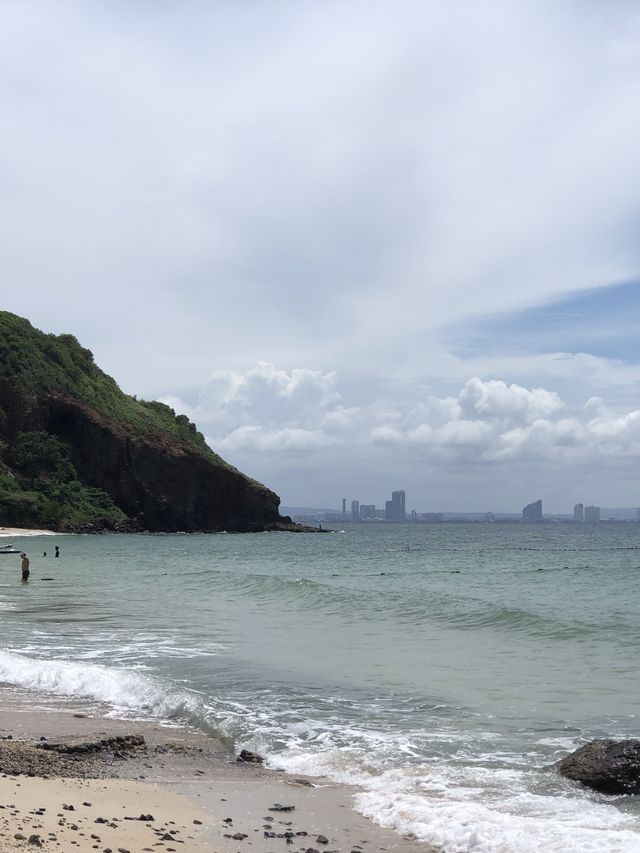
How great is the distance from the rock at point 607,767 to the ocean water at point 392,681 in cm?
19

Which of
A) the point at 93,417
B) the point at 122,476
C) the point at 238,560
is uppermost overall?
the point at 93,417

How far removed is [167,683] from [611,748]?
7969 mm

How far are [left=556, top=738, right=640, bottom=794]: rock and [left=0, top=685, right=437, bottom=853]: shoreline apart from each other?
99.4 inches

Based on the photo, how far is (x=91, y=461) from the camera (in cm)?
13012

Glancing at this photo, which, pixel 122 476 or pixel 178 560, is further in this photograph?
pixel 122 476

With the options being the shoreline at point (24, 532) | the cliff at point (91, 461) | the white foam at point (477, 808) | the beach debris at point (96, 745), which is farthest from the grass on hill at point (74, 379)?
the white foam at point (477, 808)

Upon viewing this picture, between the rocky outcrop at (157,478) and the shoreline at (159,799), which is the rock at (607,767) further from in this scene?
the rocky outcrop at (157,478)

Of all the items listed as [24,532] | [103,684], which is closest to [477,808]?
[103,684]

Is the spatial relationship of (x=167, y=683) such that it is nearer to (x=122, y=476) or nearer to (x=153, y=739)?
(x=153, y=739)

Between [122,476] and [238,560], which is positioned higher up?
[122,476]

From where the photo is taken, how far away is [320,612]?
2802 cm

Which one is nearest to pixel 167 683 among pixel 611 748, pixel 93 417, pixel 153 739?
pixel 153 739

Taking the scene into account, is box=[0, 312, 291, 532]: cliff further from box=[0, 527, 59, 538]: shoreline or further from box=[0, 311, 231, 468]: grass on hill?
box=[0, 527, 59, 538]: shoreline

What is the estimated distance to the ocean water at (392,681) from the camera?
913cm
